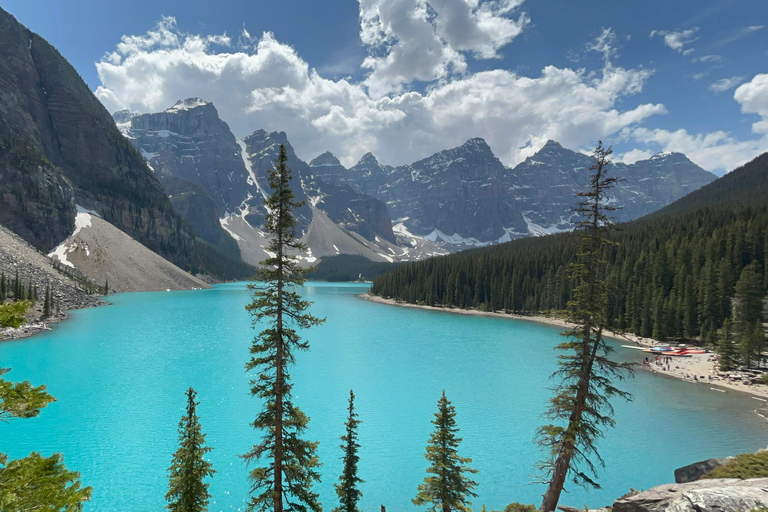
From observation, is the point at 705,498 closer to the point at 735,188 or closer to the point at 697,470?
the point at 697,470

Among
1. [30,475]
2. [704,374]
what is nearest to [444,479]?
[30,475]

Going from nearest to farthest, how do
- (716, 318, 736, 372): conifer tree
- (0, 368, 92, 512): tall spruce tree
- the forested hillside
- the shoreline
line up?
1. (0, 368, 92, 512): tall spruce tree
2. the shoreline
3. (716, 318, 736, 372): conifer tree
4. the forested hillside

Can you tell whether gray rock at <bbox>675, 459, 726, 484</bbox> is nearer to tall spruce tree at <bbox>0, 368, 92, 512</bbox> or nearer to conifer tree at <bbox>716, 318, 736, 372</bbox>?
tall spruce tree at <bbox>0, 368, 92, 512</bbox>

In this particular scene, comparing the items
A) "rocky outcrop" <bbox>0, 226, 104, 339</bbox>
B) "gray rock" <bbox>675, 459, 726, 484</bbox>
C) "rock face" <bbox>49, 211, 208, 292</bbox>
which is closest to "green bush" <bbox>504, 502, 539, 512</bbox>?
"gray rock" <bbox>675, 459, 726, 484</bbox>

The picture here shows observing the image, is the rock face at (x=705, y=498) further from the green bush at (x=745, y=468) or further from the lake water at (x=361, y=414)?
the lake water at (x=361, y=414)

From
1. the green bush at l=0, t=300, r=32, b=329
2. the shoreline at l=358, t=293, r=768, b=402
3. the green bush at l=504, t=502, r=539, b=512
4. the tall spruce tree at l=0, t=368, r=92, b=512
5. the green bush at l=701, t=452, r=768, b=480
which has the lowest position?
the shoreline at l=358, t=293, r=768, b=402

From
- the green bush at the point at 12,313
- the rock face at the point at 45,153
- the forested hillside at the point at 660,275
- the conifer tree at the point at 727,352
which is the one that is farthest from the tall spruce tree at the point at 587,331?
the rock face at the point at 45,153
